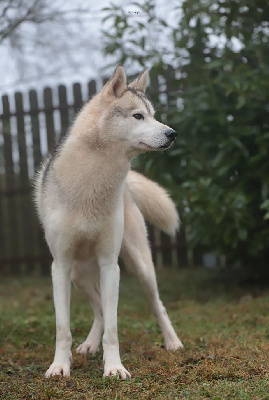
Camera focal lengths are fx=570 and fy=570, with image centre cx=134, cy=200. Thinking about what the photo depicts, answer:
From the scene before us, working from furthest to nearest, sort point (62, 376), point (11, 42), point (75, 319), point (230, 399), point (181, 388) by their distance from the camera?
point (11, 42), point (75, 319), point (62, 376), point (181, 388), point (230, 399)

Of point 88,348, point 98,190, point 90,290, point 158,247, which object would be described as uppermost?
point 98,190

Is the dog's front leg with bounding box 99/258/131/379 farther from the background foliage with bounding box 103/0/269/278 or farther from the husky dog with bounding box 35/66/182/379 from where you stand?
the background foliage with bounding box 103/0/269/278

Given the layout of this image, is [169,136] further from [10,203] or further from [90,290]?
[10,203]

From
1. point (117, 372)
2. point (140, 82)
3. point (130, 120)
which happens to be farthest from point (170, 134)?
point (117, 372)

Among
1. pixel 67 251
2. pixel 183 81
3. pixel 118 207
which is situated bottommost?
pixel 67 251

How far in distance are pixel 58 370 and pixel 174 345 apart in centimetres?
104

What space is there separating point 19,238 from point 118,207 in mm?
5741

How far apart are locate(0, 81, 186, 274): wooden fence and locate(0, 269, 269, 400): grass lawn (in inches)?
65.7

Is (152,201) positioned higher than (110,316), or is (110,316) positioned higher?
(152,201)

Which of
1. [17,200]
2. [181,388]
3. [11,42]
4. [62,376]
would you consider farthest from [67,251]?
[17,200]

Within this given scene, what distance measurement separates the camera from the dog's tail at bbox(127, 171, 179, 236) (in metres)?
4.48

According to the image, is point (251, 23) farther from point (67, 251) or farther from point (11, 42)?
point (67, 251)

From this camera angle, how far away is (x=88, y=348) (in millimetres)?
4137

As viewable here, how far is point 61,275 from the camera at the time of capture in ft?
11.4
